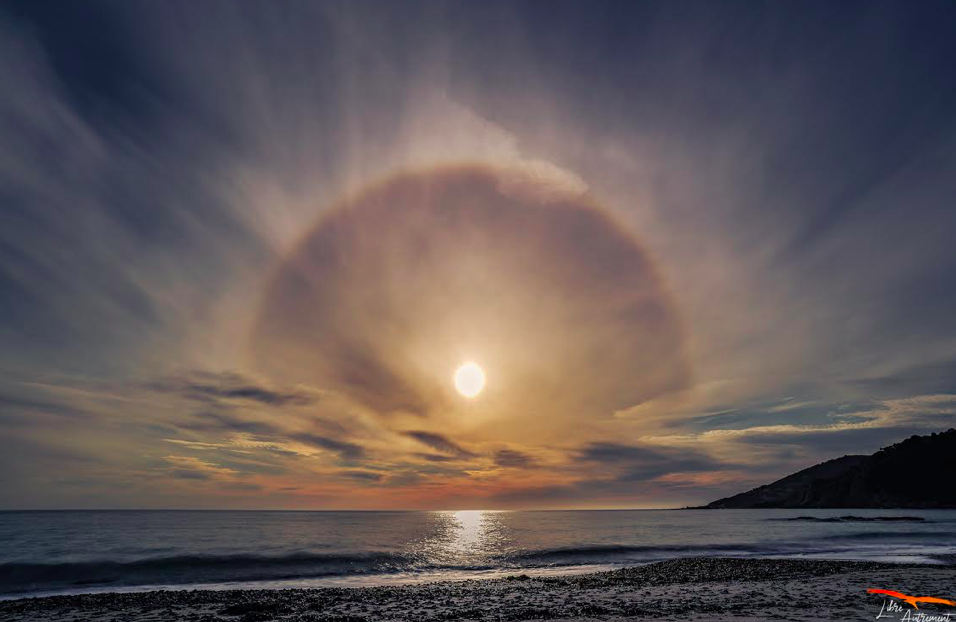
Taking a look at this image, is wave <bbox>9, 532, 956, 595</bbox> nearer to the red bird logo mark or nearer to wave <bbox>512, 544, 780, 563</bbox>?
wave <bbox>512, 544, 780, 563</bbox>

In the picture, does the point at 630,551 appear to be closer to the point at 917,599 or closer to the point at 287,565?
the point at 917,599

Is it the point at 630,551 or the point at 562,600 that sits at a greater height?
the point at 562,600

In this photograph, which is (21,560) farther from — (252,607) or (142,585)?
(252,607)

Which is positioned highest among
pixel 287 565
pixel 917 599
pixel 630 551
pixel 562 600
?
pixel 917 599

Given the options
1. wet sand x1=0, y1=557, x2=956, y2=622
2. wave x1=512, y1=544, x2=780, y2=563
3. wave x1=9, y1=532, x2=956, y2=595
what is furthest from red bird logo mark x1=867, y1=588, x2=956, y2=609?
wave x1=512, y1=544, x2=780, y2=563

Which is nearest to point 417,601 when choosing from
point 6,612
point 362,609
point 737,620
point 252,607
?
point 362,609

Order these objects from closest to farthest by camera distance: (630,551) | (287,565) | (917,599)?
(917,599) < (287,565) < (630,551)

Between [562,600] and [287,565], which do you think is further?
[287,565]

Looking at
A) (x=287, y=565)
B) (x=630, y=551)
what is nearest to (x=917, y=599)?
(x=630, y=551)
